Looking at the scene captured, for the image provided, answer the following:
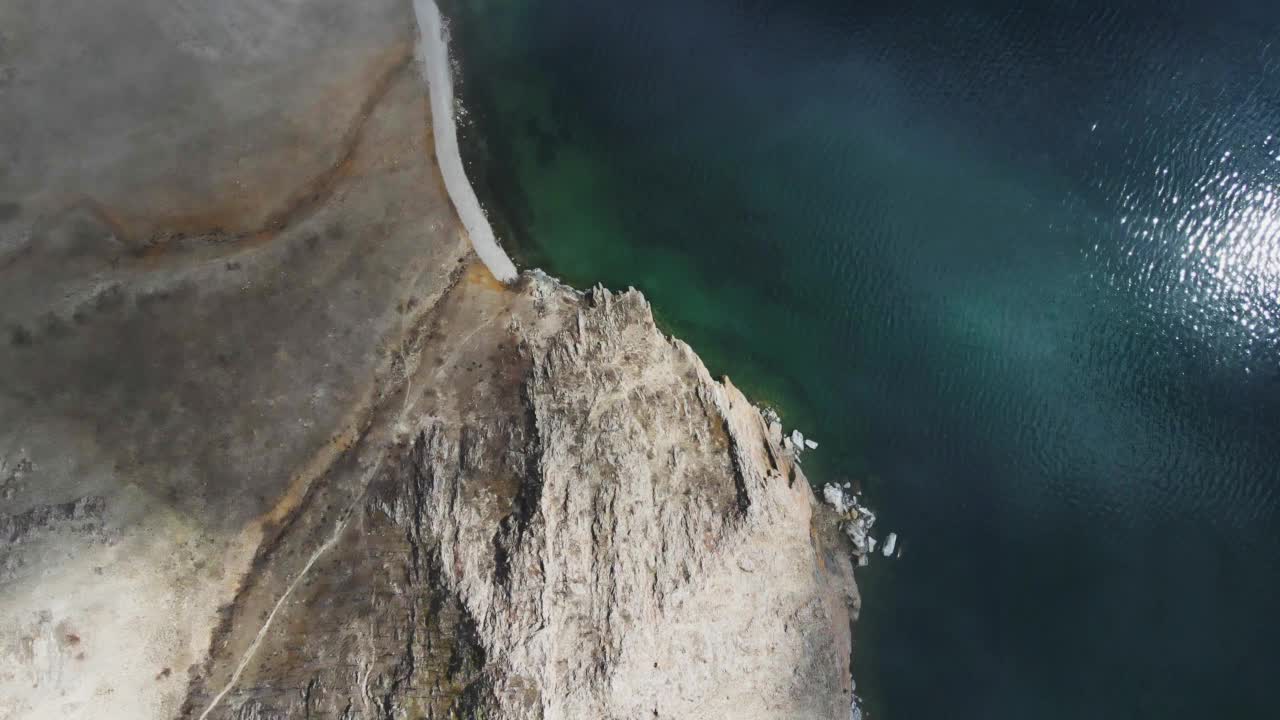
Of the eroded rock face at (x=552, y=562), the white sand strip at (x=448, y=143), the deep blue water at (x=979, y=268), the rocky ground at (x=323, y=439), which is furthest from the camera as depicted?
the white sand strip at (x=448, y=143)

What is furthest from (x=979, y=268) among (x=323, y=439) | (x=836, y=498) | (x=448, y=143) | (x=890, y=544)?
(x=323, y=439)

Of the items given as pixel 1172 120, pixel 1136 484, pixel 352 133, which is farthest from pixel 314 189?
pixel 1172 120

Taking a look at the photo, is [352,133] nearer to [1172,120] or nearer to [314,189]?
[314,189]

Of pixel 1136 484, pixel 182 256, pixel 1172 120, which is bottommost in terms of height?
pixel 182 256

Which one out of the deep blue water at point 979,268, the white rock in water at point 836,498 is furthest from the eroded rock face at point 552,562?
the deep blue water at point 979,268

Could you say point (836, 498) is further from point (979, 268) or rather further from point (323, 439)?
point (323, 439)

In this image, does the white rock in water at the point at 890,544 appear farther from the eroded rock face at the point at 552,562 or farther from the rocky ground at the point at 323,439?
the eroded rock face at the point at 552,562
